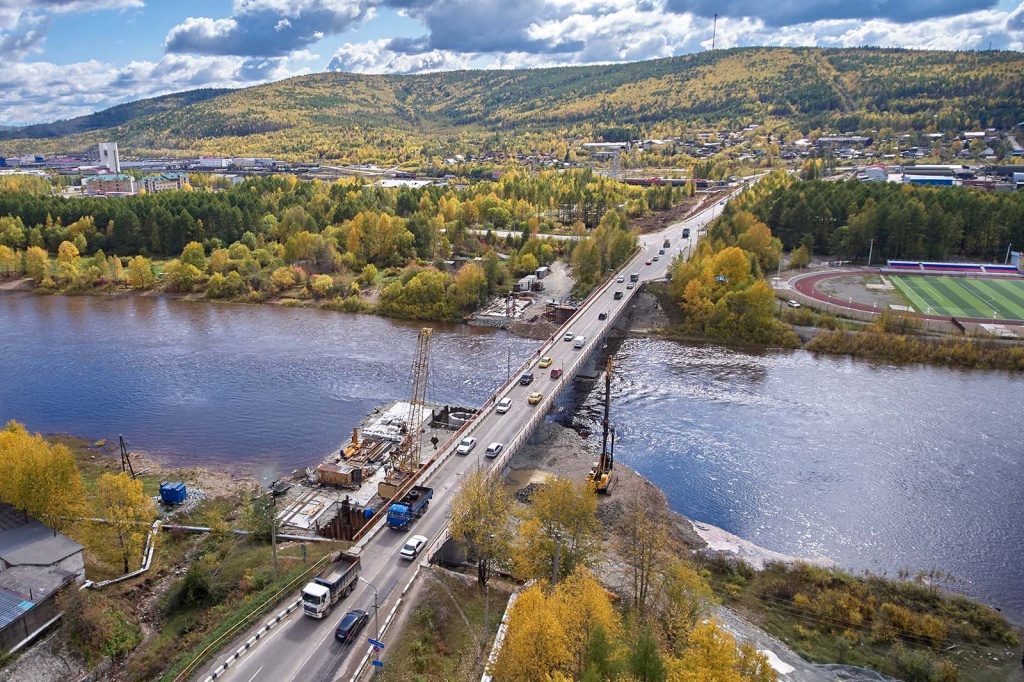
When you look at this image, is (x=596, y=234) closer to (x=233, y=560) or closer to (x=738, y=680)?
→ (x=233, y=560)

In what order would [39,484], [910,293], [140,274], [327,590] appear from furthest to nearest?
[140,274], [910,293], [39,484], [327,590]

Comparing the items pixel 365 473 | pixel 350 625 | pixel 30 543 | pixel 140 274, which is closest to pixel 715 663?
pixel 350 625

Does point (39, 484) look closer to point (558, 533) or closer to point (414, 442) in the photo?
point (414, 442)

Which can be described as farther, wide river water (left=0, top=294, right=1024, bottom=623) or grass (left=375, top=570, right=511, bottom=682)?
wide river water (left=0, top=294, right=1024, bottom=623)

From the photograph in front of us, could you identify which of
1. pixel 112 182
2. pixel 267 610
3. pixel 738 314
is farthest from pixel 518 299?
pixel 112 182

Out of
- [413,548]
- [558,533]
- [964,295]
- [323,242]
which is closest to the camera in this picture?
[558,533]

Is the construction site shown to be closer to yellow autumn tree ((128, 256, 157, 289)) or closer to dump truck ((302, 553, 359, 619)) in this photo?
dump truck ((302, 553, 359, 619))

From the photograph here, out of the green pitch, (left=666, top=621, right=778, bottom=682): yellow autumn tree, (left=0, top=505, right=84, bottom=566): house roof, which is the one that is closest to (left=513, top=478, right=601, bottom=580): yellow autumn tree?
(left=666, top=621, right=778, bottom=682): yellow autumn tree
